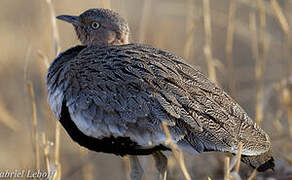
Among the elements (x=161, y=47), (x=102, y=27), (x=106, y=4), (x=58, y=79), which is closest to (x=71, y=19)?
(x=102, y=27)

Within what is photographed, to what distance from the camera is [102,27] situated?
3385 millimetres

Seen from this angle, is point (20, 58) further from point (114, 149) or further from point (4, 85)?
point (114, 149)

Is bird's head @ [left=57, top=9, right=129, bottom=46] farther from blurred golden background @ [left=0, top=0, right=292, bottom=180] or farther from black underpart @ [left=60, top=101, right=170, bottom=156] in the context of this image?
black underpart @ [left=60, top=101, right=170, bottom=156]

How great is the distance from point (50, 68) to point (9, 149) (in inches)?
95.8

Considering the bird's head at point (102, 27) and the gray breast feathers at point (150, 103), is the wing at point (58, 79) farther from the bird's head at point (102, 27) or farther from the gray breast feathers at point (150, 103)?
the bird's head at point (102, 27)

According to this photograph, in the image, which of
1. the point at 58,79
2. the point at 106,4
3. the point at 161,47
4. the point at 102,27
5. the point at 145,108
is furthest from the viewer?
the point at 161,47

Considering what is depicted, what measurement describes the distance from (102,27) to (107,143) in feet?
2.83

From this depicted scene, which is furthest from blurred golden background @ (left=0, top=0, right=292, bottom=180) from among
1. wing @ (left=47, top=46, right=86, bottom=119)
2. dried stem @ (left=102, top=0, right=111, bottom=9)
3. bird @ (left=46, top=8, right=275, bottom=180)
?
bird @ (left=46, top=8, right=275, bottom=180)

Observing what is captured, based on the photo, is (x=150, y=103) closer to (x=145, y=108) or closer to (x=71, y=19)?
(x=145, y=108)

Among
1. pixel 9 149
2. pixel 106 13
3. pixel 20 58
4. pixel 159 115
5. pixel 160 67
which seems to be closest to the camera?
pixel 159 115

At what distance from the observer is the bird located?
2.65 m

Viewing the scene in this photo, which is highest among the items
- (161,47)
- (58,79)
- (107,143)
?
(58,79)

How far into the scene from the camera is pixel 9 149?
5383 millimetres

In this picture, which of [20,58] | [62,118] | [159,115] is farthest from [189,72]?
[20,58]
